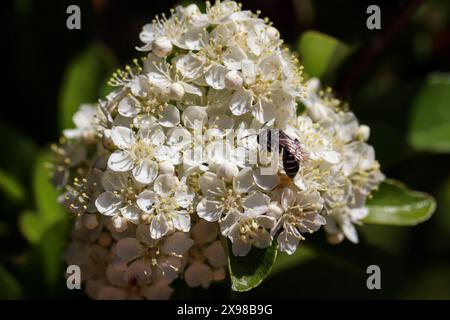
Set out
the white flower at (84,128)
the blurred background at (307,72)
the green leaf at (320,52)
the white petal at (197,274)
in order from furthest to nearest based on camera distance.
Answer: the blurred background at (307,72), the green leaf at (320,52), the white flower at (84,128), the white petal at (197,274)

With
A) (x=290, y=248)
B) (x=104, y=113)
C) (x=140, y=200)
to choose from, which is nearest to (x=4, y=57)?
(x=104, y=113)

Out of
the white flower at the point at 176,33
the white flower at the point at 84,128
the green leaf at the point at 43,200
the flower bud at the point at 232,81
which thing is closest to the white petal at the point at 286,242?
the flower bud at the point at 232,81

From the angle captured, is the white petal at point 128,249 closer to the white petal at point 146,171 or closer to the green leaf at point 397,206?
the white petal at point 146,171

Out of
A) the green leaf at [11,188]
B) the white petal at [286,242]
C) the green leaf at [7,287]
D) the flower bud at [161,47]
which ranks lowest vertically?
the green leaf at [7,287]

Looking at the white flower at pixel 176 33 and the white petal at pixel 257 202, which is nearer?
the white petal at pixel 257 202

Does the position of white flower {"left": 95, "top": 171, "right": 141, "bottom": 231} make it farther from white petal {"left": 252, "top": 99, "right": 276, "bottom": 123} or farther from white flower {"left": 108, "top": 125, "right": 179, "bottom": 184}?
white petal {"left": 252, "top": 99, "right": 276, "bottom": 123}

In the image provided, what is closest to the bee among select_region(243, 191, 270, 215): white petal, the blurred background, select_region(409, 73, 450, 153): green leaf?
select_region(243, 191, 270, 215): white petal
